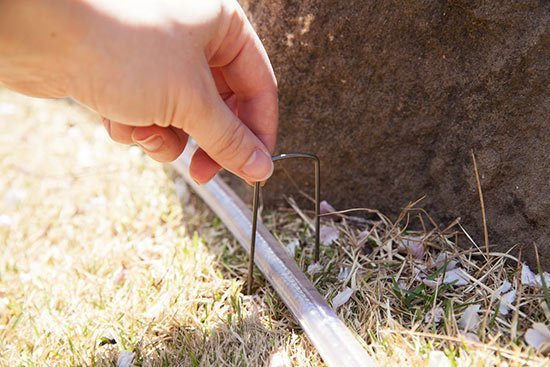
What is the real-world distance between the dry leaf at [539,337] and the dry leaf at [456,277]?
0.75ft

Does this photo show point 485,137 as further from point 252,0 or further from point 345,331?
point 252,0

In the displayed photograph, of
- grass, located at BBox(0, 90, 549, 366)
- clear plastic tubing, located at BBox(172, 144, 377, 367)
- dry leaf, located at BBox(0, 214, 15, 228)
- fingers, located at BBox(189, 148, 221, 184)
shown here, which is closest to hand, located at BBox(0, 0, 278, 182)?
fingers, located at BBox(189, 148, 221, 184)

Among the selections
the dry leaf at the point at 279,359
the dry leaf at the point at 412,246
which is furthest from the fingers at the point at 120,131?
the dry leaf at the point at 412,246

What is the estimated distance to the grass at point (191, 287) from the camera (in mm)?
1402

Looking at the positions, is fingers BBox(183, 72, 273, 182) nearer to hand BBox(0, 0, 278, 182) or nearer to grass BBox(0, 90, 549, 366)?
hand BBox(0, 0, 278, 182)

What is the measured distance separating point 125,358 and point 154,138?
551 mm

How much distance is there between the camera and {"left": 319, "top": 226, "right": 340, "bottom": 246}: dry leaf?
1.77m

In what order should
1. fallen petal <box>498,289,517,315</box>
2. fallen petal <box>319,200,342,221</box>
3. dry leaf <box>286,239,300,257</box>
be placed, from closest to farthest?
fallen petal <box>498,289,517,315</box> < dry leaf <box>286,239,300,257</box> < fallen petal <box>319,200,342,221</box>

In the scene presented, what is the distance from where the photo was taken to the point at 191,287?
5.57 feet

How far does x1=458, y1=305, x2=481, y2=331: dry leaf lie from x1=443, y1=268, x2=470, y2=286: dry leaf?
11cm

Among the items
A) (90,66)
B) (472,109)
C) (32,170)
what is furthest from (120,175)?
(472,109)

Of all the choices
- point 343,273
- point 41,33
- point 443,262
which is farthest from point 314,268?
point 41,33

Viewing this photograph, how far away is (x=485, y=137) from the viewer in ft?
5.16

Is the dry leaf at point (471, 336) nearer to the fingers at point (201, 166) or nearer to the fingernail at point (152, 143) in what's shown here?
the fingers at point (201, 166)
